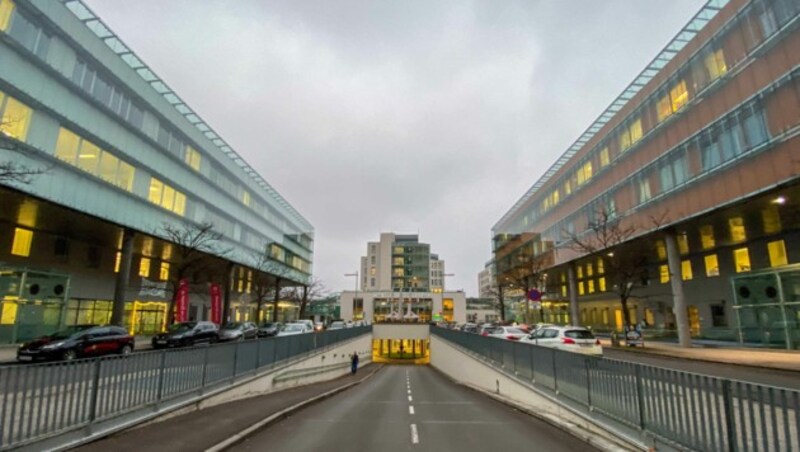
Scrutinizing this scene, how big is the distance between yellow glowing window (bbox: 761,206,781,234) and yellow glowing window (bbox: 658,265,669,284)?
13.0m

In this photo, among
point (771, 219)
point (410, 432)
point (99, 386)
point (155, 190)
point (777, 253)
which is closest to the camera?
point (99, 386)

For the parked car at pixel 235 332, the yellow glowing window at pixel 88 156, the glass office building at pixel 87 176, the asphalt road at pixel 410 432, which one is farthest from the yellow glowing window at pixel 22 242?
the asphalt road at pixel 410 432

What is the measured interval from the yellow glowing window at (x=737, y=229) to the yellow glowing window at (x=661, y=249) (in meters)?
4.51

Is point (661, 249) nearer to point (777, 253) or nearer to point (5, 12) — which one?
point (777, 253)

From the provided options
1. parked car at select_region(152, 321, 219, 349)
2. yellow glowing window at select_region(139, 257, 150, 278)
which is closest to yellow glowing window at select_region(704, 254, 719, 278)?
parked car at select_region(152, 321, 219, 349)

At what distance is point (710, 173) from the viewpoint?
81.3ft

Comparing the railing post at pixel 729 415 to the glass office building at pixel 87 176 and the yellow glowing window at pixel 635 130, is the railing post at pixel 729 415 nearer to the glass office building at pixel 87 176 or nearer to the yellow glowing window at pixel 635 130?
the glass office building at pixel 87 176

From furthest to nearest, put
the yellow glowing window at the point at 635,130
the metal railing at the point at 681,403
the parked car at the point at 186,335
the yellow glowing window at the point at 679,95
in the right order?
the yellow glowing window at the point at 635,130 < the yellow glowing window at the point at 679,95 < the parked car at the point at 186,335 < the metal railing at the point at 681,403

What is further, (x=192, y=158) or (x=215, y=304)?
(x=215, y=304)

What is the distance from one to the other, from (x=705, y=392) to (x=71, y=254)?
38264mm

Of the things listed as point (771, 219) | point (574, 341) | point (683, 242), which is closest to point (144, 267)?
point (574, 341)

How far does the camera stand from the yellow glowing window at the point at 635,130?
110ft

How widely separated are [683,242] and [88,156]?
4201 cm

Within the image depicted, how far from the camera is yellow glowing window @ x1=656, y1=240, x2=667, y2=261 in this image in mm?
34281
